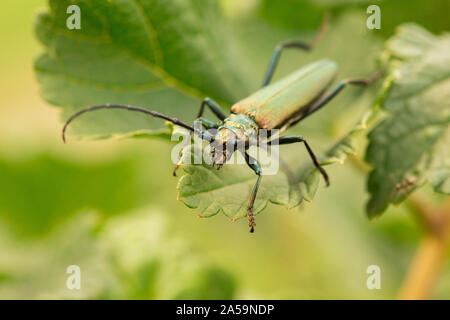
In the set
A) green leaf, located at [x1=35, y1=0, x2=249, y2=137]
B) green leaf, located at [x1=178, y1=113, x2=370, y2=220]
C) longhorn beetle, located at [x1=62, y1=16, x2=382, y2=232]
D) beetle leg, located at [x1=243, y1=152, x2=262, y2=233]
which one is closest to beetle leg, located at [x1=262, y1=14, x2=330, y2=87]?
longhorn beetle, located at [x1=62, y1=16, x2=382, y2=232]

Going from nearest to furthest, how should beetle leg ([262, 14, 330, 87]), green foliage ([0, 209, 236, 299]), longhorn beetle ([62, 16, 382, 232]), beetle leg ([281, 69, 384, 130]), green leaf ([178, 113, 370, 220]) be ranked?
1. green leaf ([178, 113, 370, 220])
2. longhorn beetle ([62, 16, 382, 232])
3. green foliage ([0, 209, 236, 299])
4. beetle leg ([281, 69, 384, 130])
5. beetle leg ([262, 14, 330, 87])

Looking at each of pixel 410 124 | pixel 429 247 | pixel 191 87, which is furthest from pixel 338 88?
pixel 429 247

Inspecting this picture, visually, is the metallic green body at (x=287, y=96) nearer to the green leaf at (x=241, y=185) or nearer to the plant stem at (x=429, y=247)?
the green leaf at (x=241, y=185)

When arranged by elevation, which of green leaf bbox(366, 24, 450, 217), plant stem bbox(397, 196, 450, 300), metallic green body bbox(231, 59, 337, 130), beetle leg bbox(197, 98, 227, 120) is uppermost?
metallic green body bbox(231, 59, 337, 130)

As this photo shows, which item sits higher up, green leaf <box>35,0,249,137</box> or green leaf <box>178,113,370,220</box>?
green leaf <box>35,0,249,137</box>

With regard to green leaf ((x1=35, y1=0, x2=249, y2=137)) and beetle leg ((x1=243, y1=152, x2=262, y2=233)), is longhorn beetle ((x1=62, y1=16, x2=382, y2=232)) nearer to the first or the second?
beetle leg ((x1=243, y1=152, x2=262, y2=233))

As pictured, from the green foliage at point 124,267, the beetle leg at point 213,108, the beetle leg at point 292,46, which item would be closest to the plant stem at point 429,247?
the green foliage at point 124,267

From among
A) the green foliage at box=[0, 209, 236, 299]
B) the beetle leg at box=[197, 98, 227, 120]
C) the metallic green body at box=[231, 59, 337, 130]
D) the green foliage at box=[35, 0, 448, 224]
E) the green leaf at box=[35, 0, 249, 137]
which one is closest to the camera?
the green foliage at box=[35, 0, 448, 224]
